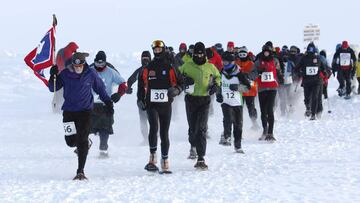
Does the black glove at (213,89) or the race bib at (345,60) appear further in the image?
the race bib at (345,60)

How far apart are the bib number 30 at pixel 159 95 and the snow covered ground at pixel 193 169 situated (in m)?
1.07

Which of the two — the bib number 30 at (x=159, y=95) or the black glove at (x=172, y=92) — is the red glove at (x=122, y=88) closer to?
the bib number 30 at (x=159, y=95)

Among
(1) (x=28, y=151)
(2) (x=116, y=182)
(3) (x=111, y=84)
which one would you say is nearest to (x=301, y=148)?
(3) (x=111, y=84)

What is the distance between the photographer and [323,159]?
33.2 ft

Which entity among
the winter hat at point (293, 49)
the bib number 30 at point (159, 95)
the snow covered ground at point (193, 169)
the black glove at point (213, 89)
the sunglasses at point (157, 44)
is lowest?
the snow covered ground at point (193, 169)

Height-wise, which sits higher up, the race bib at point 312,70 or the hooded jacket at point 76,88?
the race bib at point 312,70

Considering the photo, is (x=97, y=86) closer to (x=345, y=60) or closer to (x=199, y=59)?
(x=199, y=59)

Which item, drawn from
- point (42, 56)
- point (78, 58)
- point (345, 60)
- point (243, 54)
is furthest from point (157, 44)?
point (345, 60)

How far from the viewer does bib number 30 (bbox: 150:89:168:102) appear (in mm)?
9133

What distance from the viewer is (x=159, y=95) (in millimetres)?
9141

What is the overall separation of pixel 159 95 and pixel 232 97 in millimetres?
2473

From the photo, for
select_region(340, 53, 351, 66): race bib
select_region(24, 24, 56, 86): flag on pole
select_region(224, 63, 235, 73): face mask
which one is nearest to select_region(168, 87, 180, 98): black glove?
select_region(224, 63, 235, 73): face mask

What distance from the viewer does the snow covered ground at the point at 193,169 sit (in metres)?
7.46

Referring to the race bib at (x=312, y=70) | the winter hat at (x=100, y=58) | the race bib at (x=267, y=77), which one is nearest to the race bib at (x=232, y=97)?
the race bib at (x=267, y=77)
